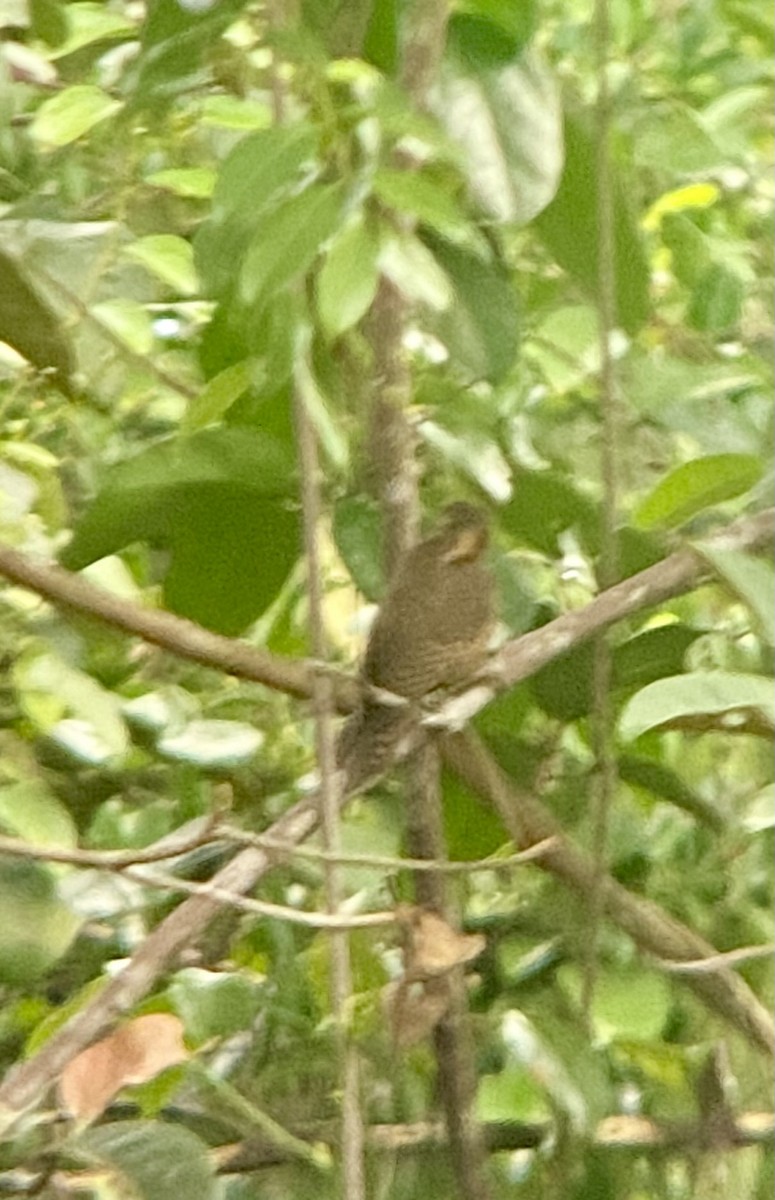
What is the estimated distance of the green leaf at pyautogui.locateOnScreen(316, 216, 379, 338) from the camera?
57cm

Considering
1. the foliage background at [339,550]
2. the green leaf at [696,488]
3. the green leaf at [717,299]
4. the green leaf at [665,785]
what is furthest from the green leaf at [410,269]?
the green leaf at [717,299]

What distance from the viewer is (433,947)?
2.19 ft

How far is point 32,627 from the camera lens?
30.4 inches

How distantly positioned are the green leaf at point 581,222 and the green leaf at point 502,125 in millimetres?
60

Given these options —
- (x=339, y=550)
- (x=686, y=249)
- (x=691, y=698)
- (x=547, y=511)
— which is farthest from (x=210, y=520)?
(x=686, y=249)

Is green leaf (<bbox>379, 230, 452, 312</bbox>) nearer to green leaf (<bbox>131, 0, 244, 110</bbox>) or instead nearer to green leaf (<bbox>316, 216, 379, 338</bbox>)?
green leaf (<bbox>316, 216, 379, 338</bbox>)

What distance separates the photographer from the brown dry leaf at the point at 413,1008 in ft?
2.26

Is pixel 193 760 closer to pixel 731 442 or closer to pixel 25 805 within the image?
pixel 25 805

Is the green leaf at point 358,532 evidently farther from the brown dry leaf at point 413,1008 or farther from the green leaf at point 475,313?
the brown dry leaf at point 413,1008

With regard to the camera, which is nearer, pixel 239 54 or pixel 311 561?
pixel 311 561

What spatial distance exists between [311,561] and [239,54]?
397mm

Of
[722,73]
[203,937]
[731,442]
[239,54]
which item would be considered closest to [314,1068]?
[203,937]

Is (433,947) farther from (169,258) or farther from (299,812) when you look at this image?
(169,258)

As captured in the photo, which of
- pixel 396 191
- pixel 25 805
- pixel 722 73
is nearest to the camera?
pixel 396 191
